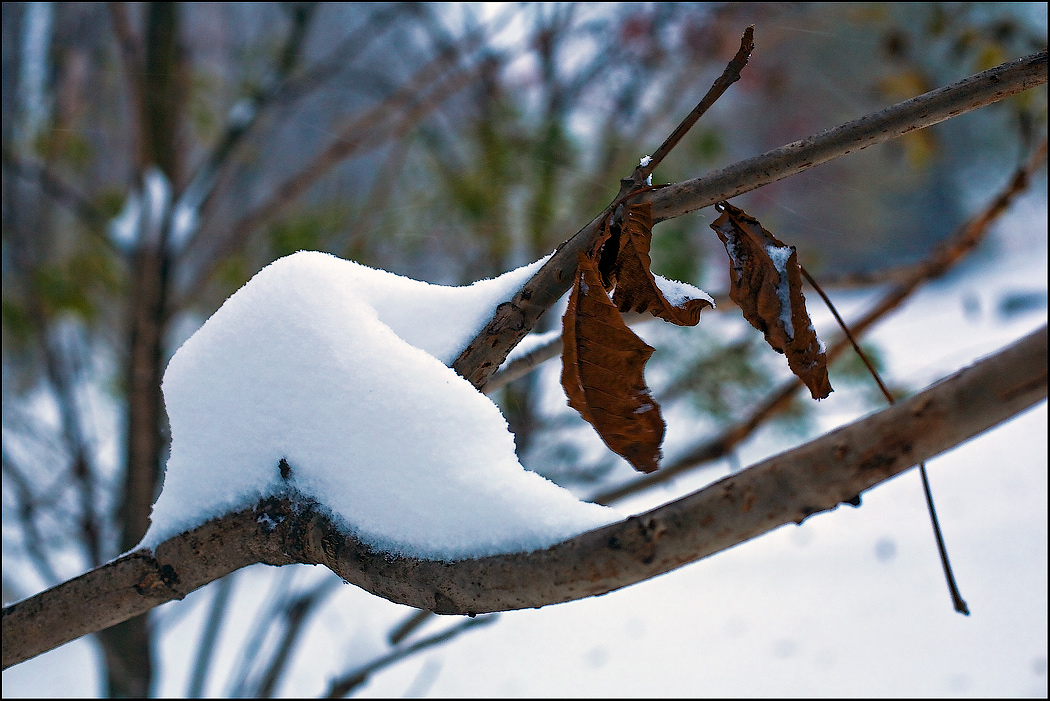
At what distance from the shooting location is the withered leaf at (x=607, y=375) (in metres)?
0.23

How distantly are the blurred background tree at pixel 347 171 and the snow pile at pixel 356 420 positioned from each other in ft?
2.05

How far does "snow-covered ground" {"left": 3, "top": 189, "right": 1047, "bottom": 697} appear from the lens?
3.30 ft

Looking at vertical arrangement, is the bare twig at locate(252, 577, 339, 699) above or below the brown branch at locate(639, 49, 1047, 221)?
above

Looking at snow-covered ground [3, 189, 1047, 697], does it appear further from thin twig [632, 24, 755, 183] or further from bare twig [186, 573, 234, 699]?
thin twig [632, 24, 755, 183]

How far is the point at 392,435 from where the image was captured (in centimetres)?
26

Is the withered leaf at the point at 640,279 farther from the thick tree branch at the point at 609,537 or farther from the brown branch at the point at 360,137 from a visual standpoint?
the brown branch at the point at 360,137

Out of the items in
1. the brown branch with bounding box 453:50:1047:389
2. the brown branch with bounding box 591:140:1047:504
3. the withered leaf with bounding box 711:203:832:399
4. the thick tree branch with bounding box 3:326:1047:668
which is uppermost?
the brown branch with bounding box 591:140:1047:504

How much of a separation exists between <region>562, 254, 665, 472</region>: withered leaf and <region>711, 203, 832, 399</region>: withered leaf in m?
0.04

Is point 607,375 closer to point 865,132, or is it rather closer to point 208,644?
point 865,132

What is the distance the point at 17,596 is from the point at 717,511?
1306 millimetres

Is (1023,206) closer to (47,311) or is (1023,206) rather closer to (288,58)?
(288,58)

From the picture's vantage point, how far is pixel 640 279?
0.81ft

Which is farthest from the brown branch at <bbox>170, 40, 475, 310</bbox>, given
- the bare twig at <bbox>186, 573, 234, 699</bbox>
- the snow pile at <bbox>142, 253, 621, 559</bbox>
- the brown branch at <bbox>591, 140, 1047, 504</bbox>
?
the snow pile at <bbox>142, 253, 621, 559</bbox>

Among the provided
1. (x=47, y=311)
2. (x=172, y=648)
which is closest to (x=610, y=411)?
(x=47, y=311)
